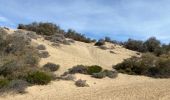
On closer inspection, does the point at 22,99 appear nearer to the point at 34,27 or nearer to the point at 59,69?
the point at 59,69

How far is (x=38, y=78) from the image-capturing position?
856 inches

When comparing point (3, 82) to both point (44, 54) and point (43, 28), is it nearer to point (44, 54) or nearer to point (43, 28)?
point (44, 54)

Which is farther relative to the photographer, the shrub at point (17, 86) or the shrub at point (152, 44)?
the shrub at point (152, 44)

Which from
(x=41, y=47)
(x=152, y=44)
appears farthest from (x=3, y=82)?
(x=152, y=44)

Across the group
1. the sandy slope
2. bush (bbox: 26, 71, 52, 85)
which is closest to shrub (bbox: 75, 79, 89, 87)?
the sandy slope

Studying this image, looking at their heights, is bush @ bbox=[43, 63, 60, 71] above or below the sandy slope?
above

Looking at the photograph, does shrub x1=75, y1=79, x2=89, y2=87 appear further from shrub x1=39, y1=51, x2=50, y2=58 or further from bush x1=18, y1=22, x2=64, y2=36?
bush x1=18, y1=22, x2=64, y2=36

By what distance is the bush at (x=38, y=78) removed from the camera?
21.7 m

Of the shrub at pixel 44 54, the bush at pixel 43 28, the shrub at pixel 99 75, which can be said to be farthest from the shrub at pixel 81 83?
the bush at pixel 43 28

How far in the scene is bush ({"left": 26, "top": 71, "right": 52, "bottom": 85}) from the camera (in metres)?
21.7

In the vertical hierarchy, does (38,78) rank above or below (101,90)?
above

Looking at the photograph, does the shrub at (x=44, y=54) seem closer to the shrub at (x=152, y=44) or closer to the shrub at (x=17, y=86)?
the shrub at (x=17, y=86)

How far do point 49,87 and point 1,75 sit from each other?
3030mm

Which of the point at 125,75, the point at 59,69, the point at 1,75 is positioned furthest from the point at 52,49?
the point at 1,75
